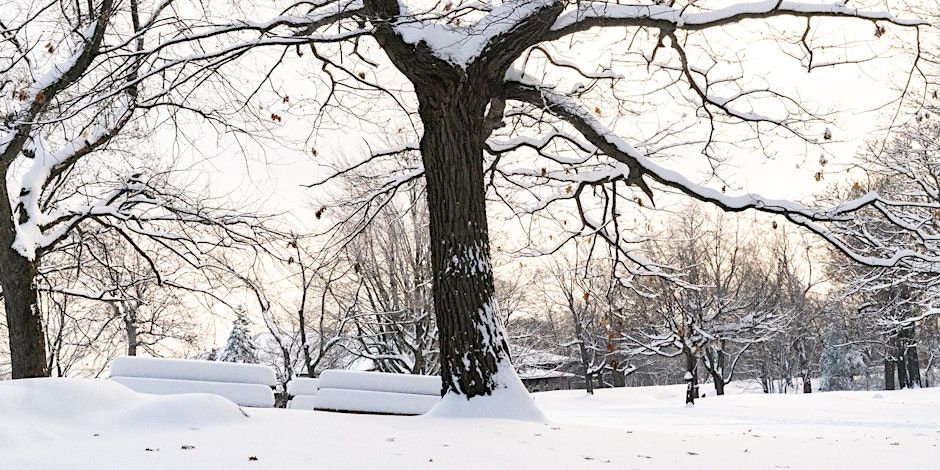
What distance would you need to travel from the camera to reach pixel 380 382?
905 cm

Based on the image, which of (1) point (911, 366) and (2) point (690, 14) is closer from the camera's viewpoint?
(2) point (690, 14)

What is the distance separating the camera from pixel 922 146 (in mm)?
17531

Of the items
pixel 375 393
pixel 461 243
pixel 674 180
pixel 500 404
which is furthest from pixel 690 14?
pixel 375 393

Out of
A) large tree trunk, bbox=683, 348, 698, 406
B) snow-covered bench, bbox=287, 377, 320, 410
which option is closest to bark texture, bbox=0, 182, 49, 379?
snow-covered bench, bbox=287, 377, 320, 410

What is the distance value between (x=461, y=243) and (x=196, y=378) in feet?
14.3

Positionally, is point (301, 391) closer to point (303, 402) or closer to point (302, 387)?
point (302, 387)

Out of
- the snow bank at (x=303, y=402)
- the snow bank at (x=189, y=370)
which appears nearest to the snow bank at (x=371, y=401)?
the snow bank at (x=189, y=370)

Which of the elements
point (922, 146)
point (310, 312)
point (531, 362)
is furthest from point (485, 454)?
point (531, 362)

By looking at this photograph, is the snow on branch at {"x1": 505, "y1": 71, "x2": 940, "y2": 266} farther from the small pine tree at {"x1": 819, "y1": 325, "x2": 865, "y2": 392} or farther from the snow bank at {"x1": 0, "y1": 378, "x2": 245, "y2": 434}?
the small pine tree at {"x1": 819, "y1": 325, "x2": 865, "y2": 392}

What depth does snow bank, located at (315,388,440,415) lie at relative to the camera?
8.33 metres

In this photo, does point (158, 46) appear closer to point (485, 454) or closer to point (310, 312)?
point (485, 454)

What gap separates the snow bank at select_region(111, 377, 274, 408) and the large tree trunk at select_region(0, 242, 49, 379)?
6.14ft

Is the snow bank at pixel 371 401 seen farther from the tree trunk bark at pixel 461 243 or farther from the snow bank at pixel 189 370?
the tree trunk bark at pixel 461 243

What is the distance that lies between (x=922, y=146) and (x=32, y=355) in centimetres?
1805
